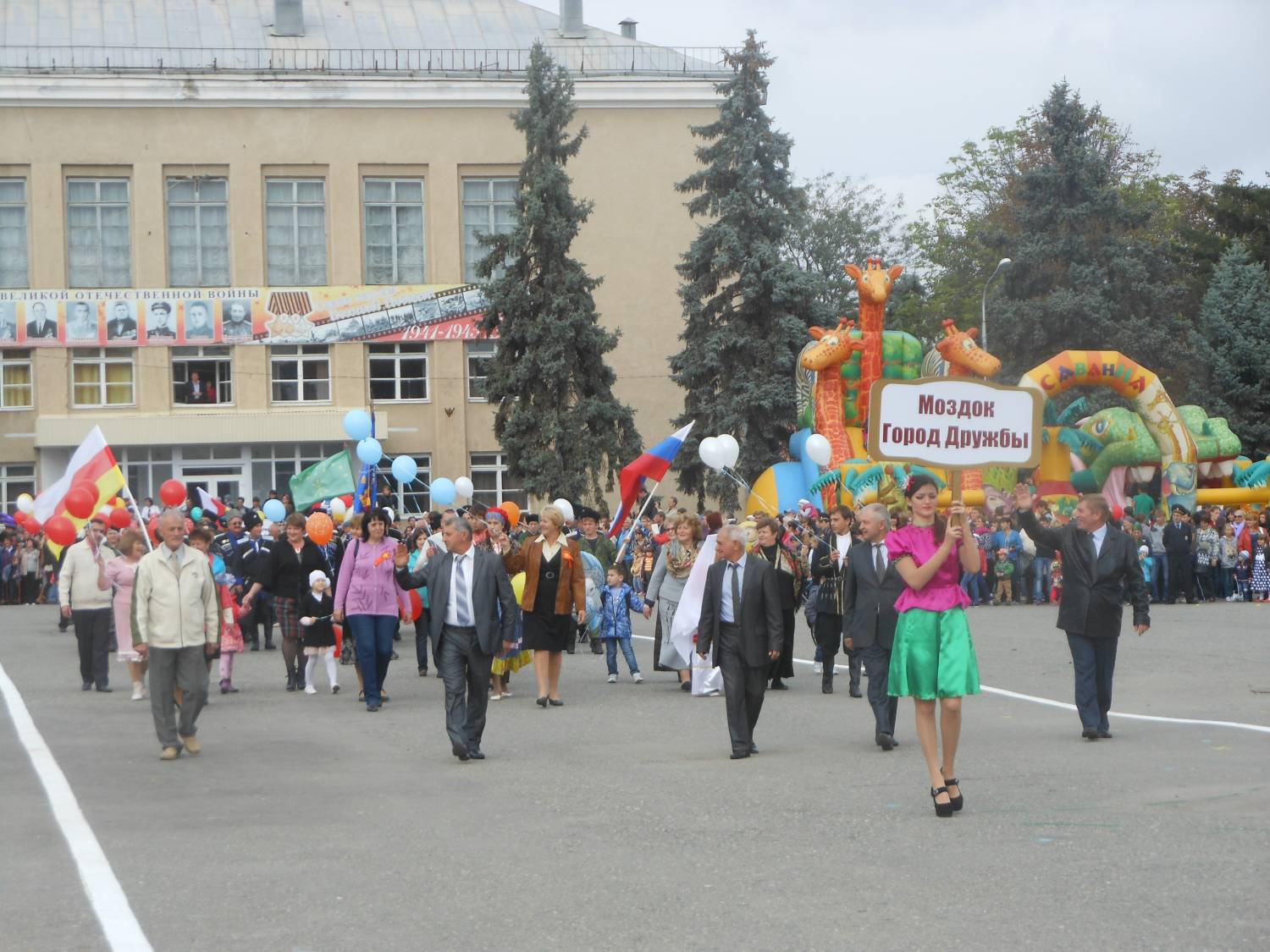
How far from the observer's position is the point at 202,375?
51.0 meters

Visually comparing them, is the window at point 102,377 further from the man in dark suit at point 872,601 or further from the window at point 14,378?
the man in dark suit at point 872,601

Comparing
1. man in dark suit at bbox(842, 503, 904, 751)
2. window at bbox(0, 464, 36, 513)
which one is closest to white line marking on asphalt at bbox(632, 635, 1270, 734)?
man in dark suit at bbox(842, 503, 904, 751)

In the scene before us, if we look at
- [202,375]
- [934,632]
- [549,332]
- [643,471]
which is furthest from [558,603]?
[202,375]

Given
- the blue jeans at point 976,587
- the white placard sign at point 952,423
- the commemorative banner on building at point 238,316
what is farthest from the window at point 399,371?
the white placard sign at point 952,423

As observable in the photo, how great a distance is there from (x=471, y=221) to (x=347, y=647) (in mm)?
35122

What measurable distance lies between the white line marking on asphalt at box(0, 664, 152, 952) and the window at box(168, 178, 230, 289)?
38.5m

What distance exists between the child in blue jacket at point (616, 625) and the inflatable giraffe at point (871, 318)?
18031mm

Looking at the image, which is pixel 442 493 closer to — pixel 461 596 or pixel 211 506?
pixel 211 506

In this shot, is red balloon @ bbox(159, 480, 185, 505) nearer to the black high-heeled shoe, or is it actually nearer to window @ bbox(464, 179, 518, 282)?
the black high-heeled shoe

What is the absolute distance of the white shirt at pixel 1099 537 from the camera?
41.7 feet

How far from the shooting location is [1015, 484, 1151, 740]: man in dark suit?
12.3 meters

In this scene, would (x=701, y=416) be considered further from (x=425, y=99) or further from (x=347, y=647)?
(x=347, y=647)

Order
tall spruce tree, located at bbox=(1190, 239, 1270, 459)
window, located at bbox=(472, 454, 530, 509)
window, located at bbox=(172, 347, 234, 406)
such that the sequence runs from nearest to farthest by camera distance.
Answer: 1. tall spruce tree, located at bbox=(1190, 239, 1270, 459)
2. window, located at bbox=(172, 347, 234, 406)
3. window, located at bbox=(472, 454, 530, 509)

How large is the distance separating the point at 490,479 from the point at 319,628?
35128 millimetres
